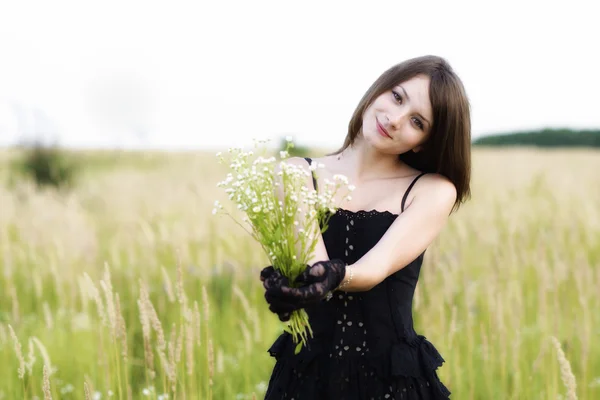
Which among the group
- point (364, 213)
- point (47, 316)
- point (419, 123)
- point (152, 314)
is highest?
point (419, 123)

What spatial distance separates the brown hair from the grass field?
0.72 m

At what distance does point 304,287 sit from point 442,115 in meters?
0.86

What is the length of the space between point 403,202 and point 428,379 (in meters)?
0.63

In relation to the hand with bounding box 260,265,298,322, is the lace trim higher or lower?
higher

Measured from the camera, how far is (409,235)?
212 cm

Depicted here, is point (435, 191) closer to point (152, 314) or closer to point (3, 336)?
point (152, 314)

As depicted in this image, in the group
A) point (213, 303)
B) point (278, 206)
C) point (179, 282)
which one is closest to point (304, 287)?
point (278, 206)

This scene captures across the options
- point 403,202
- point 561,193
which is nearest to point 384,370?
point 403,202

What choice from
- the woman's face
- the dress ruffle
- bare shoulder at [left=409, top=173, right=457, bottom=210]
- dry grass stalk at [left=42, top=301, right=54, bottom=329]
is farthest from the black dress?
dry grass stalk at [left=42, top=301, right=54, bottom=329]

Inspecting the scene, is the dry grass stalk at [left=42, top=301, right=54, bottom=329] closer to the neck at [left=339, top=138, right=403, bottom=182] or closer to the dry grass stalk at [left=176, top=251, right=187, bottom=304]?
the dry grass stalk at [left=176, top=251, right=187, bottom=304]

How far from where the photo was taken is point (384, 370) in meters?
2.14

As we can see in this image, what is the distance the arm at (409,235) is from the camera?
198 cm

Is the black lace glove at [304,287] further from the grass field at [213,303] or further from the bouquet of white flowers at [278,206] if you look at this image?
the grass field at [213,303]

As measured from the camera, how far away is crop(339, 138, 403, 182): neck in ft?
7.68
